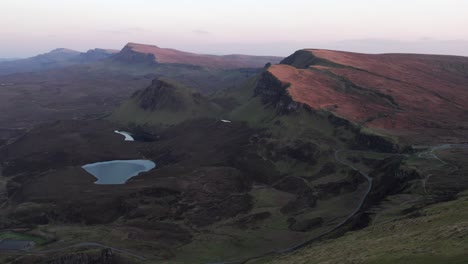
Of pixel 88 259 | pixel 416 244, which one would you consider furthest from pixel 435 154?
pixel 88 259

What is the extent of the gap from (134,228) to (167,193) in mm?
33572

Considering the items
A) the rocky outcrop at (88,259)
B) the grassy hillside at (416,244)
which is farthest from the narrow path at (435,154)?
the rocky outcrop at (88,259)

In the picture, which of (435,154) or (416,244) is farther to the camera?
(435,154)

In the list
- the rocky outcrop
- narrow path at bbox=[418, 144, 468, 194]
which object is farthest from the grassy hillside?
the rocky outcrop

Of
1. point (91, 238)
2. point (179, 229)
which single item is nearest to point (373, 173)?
point (179, 229)

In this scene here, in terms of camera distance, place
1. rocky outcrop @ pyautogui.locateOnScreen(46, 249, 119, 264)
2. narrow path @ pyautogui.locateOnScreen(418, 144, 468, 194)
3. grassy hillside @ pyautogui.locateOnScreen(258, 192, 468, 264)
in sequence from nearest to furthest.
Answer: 1. grassy hillside @ pyautogui.locateOnScreen(258, 192, 468, 264)
2. rocky outcrop @ pyautogui.locateOnScreen(46, 249, 119, 264)
3. narrow path @ pyautogui.locateOnScreen(418, 144, 468, 194)

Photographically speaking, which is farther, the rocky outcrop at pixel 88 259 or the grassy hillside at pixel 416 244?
the rocky outcrop at pixel 88 259

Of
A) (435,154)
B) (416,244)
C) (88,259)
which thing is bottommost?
(88,259)

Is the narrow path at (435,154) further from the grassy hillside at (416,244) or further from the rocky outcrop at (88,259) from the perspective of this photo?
the rocky outcrop at (88,259)

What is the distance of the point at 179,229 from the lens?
159 metres

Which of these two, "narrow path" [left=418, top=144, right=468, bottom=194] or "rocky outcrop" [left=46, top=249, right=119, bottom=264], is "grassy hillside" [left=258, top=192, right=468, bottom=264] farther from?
"rocky outcrop" [left=46, top=249, right=119, bottom=264]

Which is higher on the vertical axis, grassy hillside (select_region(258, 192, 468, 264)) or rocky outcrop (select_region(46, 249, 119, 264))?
grassy hillside (select_region(258, 192, 468, 264))

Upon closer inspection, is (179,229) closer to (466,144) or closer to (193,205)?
(193,205)

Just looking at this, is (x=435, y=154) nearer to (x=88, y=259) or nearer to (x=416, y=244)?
(x=416, y=244)
